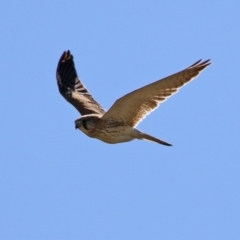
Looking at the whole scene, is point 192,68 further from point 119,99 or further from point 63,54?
point 63,54

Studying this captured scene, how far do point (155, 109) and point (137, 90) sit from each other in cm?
82

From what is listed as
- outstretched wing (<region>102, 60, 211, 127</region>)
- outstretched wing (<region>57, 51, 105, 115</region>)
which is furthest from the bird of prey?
outstretched wing (<region>57, 51, 105, 115</region>)

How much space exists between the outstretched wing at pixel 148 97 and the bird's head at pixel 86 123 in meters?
0.30

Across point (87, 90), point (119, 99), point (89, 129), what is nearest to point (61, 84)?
point (87, 90)

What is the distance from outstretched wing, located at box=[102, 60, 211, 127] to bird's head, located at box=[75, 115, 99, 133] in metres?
0.30

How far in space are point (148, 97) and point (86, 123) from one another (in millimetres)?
1430

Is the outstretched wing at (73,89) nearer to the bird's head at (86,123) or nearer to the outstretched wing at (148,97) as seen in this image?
the bird's head at (86,123)

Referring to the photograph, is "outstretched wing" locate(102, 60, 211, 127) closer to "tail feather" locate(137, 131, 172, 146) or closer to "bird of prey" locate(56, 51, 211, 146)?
"bird of prey" locate(56, 51, 211, 146)

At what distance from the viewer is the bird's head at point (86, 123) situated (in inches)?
540

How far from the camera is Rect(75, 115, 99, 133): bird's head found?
13.7 metres

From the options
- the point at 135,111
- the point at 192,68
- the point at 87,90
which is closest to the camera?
the point at 192,68

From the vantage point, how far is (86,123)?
13.8 m

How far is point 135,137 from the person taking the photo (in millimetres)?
13492

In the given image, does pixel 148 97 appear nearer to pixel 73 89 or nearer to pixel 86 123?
pixel 86 123
